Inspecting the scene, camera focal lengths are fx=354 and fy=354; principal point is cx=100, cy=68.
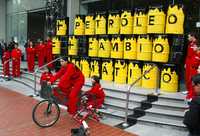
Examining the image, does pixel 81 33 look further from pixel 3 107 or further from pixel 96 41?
pixel 3 107

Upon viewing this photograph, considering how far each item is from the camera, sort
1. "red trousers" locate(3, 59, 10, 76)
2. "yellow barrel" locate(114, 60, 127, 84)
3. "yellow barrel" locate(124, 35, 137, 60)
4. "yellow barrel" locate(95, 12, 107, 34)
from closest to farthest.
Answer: "yellow barrel" locate(124, 35, 137, 60), "yellow barrel" locate(114, 60, 127, 84), "yellow barrel" locate(95, 12, 107, 34), "red trousers" locate(3, 59, 10, 76)

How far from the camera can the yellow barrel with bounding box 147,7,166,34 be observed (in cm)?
983

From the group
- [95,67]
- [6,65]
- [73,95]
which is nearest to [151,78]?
[95,67]

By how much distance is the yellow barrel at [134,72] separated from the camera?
417 inches

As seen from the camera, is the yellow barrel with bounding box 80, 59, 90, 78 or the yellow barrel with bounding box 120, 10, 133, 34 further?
the yellow barrel with bounding box 80, 59, 90, 78

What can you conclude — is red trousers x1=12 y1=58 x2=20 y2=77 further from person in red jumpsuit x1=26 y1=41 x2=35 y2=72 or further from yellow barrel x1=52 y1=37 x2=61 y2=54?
yellow barrel x1=52 y1=37 x2=61 y2=54

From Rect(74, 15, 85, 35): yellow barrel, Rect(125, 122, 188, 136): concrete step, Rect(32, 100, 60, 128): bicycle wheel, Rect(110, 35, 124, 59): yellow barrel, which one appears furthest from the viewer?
Rect(74, 15, 85, 35): yellow barrel

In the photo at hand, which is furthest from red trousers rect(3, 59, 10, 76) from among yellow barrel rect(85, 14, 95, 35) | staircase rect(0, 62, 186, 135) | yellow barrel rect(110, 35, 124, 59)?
staircase rect(0, 62, 186, 135)

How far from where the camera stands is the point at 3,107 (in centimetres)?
1040

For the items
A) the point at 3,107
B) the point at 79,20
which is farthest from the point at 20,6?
the point at 3,107

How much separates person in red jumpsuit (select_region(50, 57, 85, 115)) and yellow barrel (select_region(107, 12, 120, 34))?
3.48 m

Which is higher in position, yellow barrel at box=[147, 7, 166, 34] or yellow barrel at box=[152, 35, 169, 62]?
yellow barrel at box=[147, 7, 166, 34]

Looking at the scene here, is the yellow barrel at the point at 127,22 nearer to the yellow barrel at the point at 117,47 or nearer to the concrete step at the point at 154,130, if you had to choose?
the yellow barrel at the point at 117,47

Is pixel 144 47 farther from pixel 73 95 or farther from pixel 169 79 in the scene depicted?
pixel 73 95
